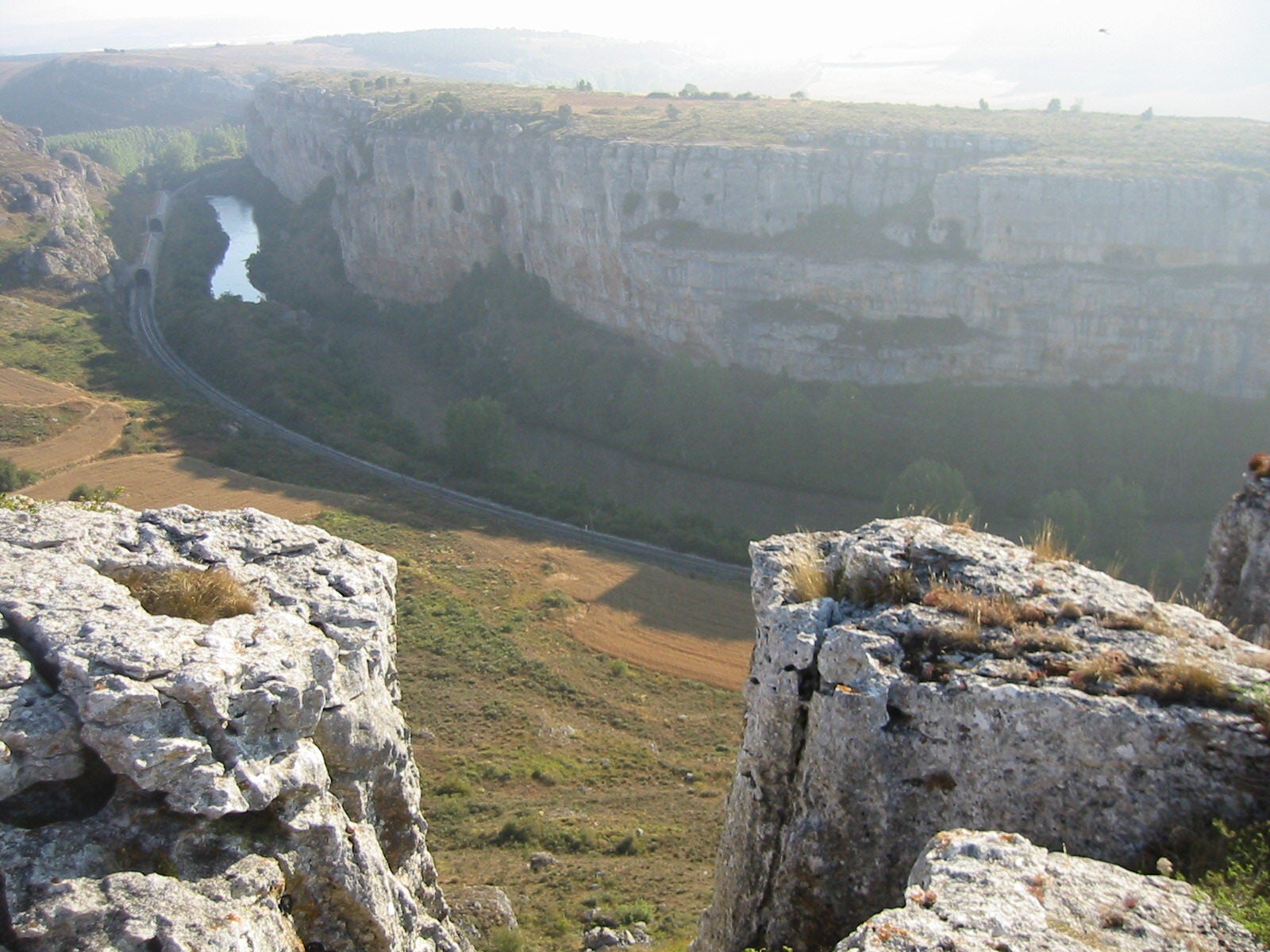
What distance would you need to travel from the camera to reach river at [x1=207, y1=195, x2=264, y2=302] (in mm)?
84406

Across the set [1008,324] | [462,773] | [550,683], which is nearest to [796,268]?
[1008,324]

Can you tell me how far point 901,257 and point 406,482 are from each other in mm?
26976

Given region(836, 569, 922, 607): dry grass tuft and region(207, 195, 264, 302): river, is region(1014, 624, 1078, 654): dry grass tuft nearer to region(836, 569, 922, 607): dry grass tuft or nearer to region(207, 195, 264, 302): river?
region(836, 569, 922, 607): dry grass tuft

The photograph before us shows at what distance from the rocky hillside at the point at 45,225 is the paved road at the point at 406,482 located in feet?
17.9

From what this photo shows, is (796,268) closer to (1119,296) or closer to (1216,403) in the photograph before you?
(1119,296)

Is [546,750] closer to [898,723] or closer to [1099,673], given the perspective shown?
[898,723]

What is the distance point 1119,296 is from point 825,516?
17943 mm

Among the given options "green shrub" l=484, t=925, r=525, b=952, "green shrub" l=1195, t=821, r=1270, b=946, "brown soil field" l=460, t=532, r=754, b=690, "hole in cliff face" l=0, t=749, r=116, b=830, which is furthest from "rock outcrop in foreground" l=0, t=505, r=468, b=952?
"brown soil field" l=460, t=532, r=754, b=690

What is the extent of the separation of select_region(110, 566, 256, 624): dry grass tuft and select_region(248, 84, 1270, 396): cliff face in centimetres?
4654

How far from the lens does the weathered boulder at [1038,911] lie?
628 cm

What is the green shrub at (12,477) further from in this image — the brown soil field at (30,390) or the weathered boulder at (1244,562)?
the weathered boulder at (1244,562)

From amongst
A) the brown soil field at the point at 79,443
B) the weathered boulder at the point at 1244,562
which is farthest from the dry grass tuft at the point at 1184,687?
the brown soil field at the point at 79,443

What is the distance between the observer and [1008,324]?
50562 mm

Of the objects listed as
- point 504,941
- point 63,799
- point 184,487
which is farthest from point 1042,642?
point 184,487
